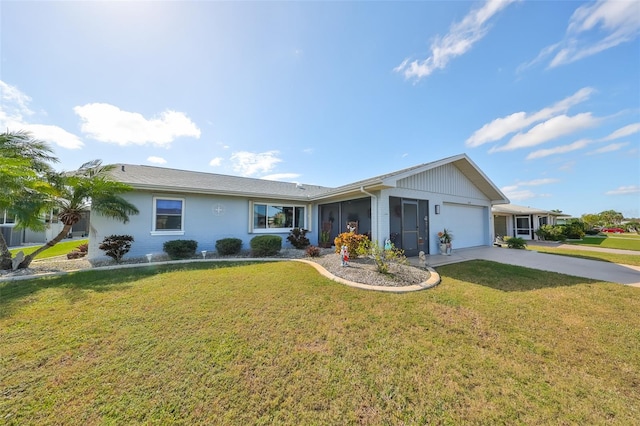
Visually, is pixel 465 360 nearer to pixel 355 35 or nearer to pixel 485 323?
pixel 485 323

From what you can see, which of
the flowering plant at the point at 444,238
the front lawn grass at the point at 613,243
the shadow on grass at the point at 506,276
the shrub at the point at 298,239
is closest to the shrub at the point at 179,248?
the shrub at the point at 298,239

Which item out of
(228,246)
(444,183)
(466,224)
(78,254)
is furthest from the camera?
(466,224)

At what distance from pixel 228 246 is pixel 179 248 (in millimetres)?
1754

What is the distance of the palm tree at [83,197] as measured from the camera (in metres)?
7.15

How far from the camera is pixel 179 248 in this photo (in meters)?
8.69

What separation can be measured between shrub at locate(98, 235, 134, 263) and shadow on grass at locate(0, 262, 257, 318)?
4.26 ft

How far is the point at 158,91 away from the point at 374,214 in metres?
9.48

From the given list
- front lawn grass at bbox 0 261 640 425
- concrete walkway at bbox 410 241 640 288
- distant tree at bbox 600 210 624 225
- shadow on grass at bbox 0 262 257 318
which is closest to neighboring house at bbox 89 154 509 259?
concrete walkway at bbox 410 241 640 288

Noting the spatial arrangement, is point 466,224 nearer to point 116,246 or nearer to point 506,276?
Answer: point 506,276

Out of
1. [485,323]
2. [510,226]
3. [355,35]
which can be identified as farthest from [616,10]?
[510,226]

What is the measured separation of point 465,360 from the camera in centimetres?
280

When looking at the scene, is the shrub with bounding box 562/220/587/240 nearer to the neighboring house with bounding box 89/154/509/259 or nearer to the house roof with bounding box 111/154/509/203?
the house roof with bounding box 111/154/509/203

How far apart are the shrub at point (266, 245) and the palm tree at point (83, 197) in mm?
4626

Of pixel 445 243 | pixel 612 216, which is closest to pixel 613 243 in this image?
pixel 445 243
